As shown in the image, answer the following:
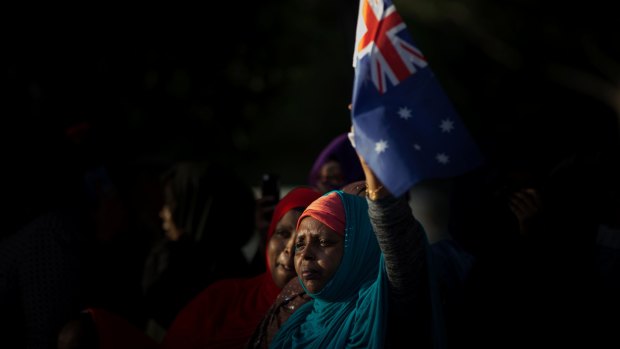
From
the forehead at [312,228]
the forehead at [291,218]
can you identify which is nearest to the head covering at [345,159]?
the forehead at [291,218]

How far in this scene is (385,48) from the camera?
2.71 m

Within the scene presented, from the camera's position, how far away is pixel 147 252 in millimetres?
5312

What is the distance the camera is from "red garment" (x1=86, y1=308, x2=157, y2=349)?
3738 mm

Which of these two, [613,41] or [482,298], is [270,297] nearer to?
[482,298]

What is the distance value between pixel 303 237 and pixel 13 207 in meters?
2.25

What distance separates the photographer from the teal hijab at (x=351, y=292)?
2.88m

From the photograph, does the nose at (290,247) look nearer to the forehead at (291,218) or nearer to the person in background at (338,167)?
the forehead at (291,218)

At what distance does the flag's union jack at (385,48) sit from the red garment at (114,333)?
1.96m

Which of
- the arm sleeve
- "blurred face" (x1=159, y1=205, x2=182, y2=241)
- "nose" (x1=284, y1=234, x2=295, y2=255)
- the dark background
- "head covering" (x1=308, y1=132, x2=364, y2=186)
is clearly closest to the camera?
the arm sleeve

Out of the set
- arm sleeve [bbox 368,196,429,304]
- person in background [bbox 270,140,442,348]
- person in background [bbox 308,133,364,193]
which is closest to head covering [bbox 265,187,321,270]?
person in background [bbox 270,140,442,348]

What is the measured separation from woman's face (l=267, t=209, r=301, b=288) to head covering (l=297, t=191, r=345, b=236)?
0.51 meters

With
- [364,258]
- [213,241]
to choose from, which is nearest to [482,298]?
[364,258]

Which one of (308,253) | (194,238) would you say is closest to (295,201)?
(308,253)

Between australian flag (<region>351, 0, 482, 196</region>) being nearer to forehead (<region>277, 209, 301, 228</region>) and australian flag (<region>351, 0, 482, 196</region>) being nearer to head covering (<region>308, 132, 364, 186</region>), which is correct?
forehead (<region>277, 209, 301, 228</region>)
